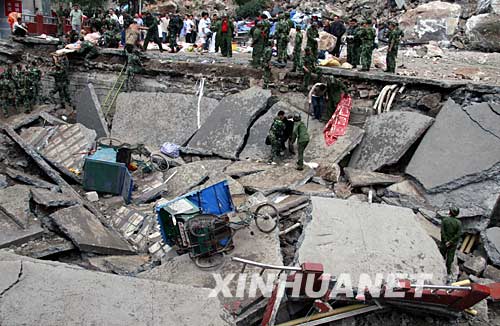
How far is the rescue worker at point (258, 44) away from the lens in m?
11.3

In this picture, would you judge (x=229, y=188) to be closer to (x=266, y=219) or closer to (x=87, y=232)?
(x=266, y=219)

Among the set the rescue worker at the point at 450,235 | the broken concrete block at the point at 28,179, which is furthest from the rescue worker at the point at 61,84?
the rescue worker at the point at 450,235

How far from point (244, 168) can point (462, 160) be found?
404 centimetres

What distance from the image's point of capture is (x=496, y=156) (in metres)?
7.97

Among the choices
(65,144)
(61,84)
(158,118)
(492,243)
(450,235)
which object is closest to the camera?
(450,235)

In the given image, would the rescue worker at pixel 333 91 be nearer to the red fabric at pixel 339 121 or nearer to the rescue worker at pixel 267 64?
the red fabric at pixel 339 121

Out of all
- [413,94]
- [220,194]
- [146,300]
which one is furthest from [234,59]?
[146,300]

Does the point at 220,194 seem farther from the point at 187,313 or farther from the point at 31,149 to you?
the point at 31,149

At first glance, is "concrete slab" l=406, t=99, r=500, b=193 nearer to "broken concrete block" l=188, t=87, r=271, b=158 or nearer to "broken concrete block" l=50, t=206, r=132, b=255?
"broken concrete block" l=188, t=87, r=271, b=158

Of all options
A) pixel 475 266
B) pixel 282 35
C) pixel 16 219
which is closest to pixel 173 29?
pixel 282 35

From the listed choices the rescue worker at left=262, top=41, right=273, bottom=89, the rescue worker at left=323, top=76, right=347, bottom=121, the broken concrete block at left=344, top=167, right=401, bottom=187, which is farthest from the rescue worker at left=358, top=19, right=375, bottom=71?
the broken concrete block at left=344, top=167, right=401, bottom=187

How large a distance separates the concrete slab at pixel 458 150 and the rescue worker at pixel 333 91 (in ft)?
6.93

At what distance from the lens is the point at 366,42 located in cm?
1049

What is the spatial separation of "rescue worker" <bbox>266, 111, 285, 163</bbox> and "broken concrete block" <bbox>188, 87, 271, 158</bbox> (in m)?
0.93
